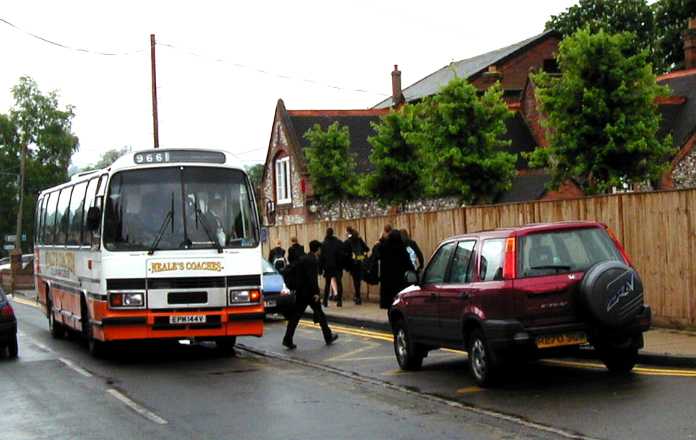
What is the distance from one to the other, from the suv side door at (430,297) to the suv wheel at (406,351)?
9.7 inches

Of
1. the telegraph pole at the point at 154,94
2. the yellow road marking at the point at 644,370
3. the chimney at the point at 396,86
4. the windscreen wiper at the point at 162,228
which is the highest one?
the chimney at the point at 396,86

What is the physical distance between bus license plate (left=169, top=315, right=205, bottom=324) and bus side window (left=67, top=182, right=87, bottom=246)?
11.1 ft

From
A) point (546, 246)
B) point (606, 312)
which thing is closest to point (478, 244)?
point (546, 246)

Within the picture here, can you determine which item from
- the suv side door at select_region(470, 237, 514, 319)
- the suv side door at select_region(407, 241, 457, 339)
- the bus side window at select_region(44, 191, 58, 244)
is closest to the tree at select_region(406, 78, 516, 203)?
the bus side window at select_region(44, 191, 58, 244)

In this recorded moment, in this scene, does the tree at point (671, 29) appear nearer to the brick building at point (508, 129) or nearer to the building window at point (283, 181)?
the brick building at point (508, 129)

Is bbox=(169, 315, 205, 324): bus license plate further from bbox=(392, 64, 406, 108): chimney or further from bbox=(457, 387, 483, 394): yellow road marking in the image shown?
bbox=(392, 64, 406, 108): chimney

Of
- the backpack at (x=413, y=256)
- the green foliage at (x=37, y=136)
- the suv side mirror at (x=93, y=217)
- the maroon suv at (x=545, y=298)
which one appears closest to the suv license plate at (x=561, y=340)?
the maroon suv at (x=545, y=298)

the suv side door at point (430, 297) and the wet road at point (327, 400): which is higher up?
the suv side door at point (430, 297)

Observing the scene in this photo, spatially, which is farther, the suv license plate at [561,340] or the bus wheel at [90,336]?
the bus wheel at [90,336]

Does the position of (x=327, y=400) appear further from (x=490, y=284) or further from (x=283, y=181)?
(x=283, y=181)

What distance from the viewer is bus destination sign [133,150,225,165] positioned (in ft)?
54.2

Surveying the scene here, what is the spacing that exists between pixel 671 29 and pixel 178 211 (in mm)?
53062

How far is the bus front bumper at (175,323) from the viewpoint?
15.7 meters

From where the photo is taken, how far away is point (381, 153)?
135ft
